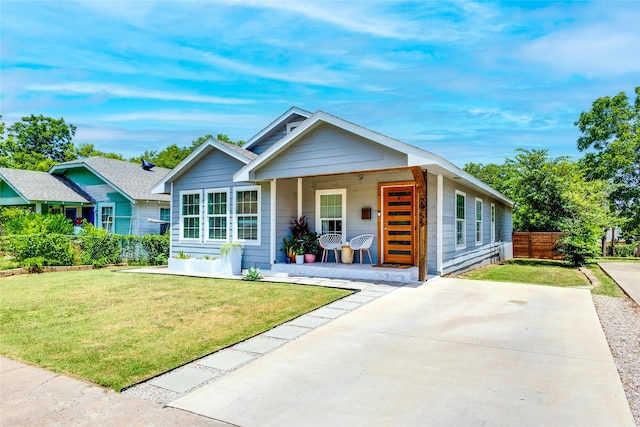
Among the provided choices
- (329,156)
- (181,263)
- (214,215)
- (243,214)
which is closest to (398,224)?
(329,156)

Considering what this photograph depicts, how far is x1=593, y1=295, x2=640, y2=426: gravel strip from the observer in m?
3.22

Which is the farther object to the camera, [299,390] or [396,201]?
[396,201]

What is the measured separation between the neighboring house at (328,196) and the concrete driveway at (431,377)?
3.54 m

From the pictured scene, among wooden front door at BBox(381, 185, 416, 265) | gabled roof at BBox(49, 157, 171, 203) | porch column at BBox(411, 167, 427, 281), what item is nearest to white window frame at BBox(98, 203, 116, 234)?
gabled roof at BBox(49, 157, 171, 203)

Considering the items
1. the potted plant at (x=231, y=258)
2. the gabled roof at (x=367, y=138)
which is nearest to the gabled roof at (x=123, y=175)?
the potted plant at (x=231, y=258)

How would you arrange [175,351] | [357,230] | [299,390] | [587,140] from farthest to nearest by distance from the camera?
[587,140]
[357,230]
[175,351]
[299,390]

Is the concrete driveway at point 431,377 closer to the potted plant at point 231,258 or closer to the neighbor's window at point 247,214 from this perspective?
the potted plant at point 231,258

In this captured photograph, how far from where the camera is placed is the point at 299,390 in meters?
3.16

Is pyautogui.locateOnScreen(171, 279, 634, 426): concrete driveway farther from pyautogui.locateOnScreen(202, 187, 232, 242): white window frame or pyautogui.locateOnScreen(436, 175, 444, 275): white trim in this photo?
pyautogui.locateOnScreen(202, 187, 232, 242): white window frame

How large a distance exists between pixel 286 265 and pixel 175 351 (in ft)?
18.6

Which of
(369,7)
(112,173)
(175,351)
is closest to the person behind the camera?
(175,351)

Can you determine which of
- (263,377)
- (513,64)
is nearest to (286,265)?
(263,377)

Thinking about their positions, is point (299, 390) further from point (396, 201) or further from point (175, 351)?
point (396, 201)

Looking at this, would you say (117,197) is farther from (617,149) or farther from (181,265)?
(617,149)
